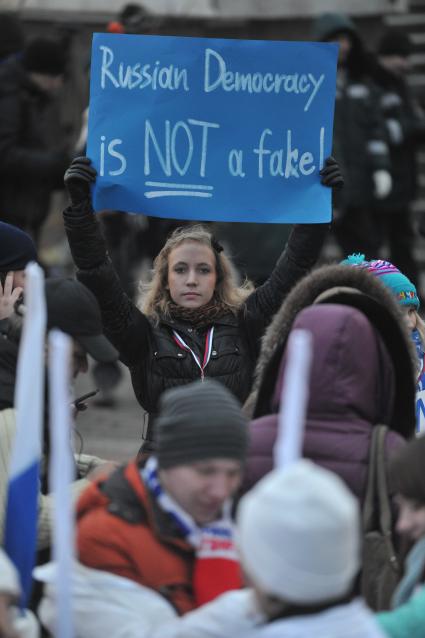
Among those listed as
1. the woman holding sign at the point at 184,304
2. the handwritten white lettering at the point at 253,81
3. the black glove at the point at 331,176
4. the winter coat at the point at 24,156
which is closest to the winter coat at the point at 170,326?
the woman holding sign at the point at 184,304

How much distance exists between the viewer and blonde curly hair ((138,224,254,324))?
5812mm

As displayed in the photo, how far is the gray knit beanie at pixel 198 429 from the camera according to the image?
3.55 m

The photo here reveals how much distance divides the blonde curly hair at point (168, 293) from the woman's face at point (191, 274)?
35 mm

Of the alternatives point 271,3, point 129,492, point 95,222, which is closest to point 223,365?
point 95,222

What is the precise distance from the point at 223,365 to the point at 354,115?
5.28 metres

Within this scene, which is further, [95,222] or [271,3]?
[271,3]

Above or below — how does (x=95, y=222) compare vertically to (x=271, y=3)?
below

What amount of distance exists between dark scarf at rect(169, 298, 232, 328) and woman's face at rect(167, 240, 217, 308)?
17 millimetres

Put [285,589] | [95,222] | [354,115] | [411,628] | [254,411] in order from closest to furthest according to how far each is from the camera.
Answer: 1. [285,589]
2. [411,628]
3. [254,411]
4. [95,222]
5. [354,115]

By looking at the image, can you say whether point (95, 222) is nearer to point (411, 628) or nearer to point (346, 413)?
point (346, 413)

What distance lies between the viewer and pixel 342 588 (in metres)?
3.15

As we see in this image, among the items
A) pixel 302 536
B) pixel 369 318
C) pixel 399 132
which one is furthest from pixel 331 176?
pixel 399 132

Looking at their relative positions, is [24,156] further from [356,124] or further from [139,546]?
[139,546]

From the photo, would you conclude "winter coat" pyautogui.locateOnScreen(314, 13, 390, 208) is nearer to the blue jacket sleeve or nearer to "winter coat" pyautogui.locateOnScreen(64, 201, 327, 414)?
"winter coat" pyautogui.locateOnScreen(64, 201, 327, 414)
